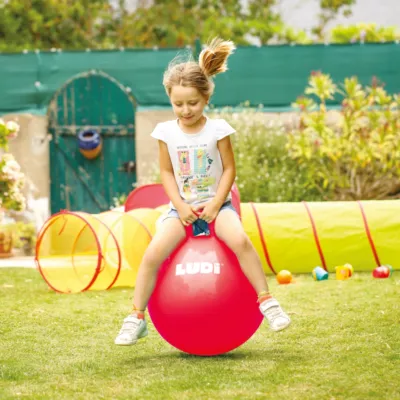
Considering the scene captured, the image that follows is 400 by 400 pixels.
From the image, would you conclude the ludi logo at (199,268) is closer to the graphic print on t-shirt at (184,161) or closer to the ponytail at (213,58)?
the graphic print on t-shirt at (184,161)

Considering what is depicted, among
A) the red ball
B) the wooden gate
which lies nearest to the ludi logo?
the red ball

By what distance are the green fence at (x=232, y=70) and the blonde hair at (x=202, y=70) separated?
7467mm

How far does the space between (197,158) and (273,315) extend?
36.0 inches

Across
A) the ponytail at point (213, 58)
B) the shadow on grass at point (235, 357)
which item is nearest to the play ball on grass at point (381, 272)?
the shadow on grass at point (235, 357)

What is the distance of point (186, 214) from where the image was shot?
14.8ft

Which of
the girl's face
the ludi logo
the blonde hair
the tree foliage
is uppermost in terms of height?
the tree foliage

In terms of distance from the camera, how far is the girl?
4422 millimetres

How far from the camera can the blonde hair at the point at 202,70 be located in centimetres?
452

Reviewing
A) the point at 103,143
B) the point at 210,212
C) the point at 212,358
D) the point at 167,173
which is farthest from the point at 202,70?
the point at 103,143

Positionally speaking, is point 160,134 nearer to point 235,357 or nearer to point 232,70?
point 235,357

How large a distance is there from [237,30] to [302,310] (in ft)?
55.5

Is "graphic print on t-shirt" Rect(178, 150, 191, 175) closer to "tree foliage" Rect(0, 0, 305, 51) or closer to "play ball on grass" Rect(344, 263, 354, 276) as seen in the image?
"play ball on grass" Rect(344, 263, 354, 276)

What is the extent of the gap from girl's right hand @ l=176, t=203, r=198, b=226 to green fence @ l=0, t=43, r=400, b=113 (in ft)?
25.3

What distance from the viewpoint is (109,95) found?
1235 centimetres
